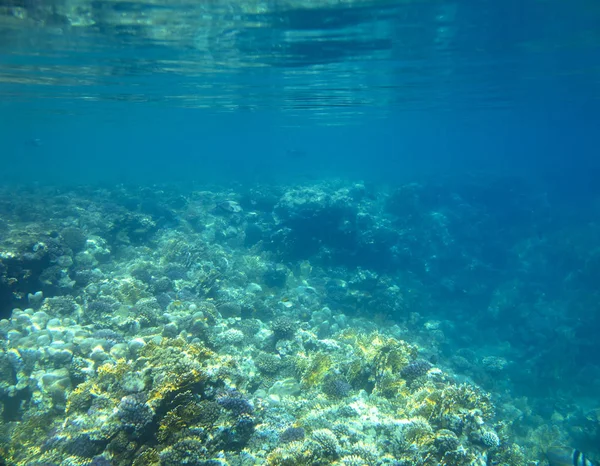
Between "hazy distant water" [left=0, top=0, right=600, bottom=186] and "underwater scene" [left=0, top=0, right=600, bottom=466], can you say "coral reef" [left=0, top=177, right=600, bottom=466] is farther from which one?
"hazy distant water" [left=0, top=0, right=600, bottom=186]

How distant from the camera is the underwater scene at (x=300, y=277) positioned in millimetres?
5305

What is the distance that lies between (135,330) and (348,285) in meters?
9.84

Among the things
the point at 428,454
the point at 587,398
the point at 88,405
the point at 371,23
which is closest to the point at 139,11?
the point at 371,23

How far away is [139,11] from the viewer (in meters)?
10.9

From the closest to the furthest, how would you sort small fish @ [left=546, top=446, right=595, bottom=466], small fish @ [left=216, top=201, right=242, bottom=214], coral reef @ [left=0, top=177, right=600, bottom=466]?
coral reef @ [left=0, top=177, right=600, bottom=466] < small fish @ [left=546, top=446, right=595, bottom=466] < small fish @ [left=216, top=201, right=242, bottom=214]

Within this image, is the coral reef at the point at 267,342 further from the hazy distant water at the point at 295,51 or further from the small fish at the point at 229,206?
the hazy distant water at the point at 295,51

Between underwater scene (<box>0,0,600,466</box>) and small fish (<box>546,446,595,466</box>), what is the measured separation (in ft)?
0.19

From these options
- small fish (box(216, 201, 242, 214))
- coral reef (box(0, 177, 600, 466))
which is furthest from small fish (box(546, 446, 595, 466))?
small fish (box(216, 201, 242, 214))

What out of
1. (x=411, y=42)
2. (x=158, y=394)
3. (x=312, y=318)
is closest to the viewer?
(x=158, y=394)

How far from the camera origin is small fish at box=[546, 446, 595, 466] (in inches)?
299

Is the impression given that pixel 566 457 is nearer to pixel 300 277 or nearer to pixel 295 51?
pixel 300 277

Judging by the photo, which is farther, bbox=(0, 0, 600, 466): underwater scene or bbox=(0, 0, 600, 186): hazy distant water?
bbox=(0, 0, 600, 186): hazy distant water

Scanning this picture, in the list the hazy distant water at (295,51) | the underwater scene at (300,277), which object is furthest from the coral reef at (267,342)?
the hazy distant water at (295,51)

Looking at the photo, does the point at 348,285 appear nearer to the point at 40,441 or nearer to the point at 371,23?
the point at 371,23
